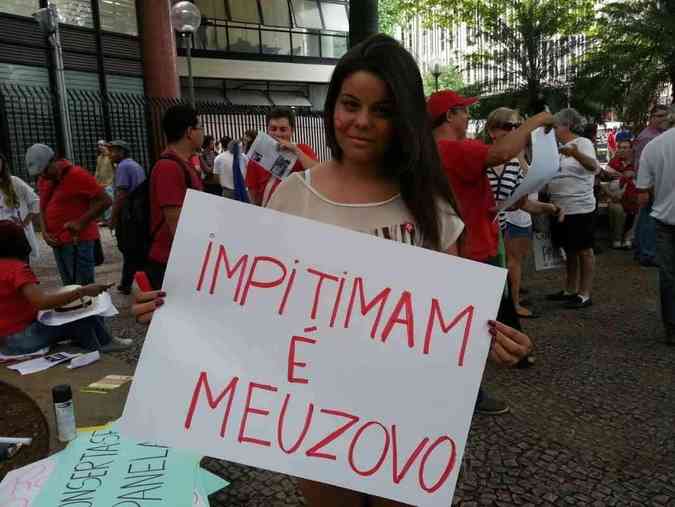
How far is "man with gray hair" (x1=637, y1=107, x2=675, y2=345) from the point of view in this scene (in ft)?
14.4

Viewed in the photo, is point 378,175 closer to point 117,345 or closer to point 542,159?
point 542,159

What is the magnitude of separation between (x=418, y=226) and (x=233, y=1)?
22.3 m

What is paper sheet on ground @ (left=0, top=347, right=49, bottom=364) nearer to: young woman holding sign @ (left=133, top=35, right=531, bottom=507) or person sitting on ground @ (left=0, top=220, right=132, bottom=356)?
person sitting on ground @ (left=0, top=220, right=132, bottom=356)

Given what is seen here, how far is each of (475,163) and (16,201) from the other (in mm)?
4339

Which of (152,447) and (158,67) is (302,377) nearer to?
(152,447)

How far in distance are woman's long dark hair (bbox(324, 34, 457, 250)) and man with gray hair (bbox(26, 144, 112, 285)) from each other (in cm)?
365

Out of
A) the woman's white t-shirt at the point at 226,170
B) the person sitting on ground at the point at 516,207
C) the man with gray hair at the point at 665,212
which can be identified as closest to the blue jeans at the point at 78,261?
the woman's white t-shirt at the point at 226,170

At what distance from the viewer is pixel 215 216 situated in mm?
1452

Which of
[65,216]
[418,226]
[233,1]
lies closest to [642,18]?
[233,1]

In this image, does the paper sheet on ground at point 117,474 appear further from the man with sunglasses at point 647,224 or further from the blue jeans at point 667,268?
the man with sunglasses at point 647,224

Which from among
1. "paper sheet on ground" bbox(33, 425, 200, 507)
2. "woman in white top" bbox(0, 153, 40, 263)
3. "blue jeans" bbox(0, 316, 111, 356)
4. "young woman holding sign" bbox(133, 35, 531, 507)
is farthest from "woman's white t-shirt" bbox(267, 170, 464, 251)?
"woman in white top" bbox(0, 153, 40, 263)

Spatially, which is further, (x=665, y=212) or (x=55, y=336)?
(x=665, y=212)

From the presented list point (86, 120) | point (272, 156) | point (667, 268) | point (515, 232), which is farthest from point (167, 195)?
point (86, 120)

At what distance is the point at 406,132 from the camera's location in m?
1.47
